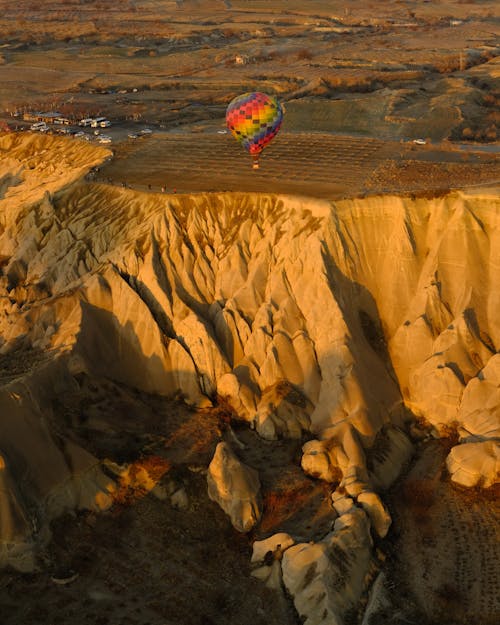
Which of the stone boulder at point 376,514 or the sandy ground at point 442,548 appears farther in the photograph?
the stone boulder at point 376,514

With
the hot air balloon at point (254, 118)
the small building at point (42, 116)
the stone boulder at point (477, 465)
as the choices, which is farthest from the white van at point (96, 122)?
the stone boulder at point (477, 465)

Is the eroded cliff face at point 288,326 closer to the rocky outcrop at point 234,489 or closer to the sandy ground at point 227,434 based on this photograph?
the sandy ground at point 227,434

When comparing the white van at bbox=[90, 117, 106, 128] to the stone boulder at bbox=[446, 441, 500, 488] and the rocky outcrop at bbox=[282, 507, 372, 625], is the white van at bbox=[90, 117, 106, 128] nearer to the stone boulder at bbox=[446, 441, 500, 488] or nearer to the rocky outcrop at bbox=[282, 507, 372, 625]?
the stone boulder at bbox=[446, 441, 500, 488]

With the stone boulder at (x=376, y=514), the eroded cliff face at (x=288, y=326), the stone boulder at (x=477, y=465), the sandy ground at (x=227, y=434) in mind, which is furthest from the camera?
the eroded cliff face at (x=288, y=326)

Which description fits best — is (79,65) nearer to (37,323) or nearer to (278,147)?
(278,147)

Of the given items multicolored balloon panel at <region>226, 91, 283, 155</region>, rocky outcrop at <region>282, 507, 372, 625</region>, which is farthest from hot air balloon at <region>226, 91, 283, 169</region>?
rocky outcrop at <region>282, 507, 372, 625</region>

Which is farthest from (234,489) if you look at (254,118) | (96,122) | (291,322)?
(96,122)

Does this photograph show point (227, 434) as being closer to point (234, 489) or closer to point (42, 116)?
point (234, 489)
